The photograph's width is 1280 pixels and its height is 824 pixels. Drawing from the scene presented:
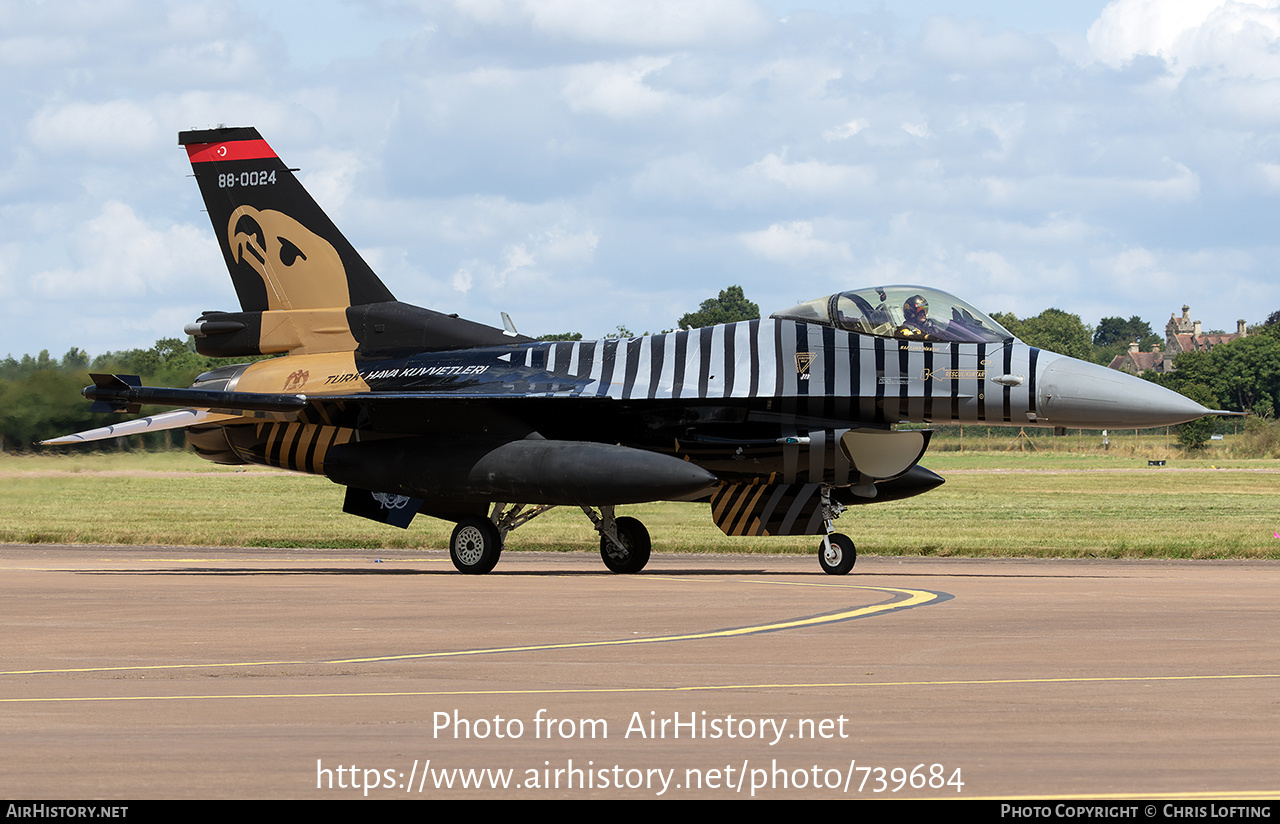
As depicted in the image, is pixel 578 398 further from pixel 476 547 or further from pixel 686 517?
pixel 686 517

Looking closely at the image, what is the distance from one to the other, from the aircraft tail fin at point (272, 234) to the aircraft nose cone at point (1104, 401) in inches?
401

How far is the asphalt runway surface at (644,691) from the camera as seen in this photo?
6.41m

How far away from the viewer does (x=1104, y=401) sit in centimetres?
1808

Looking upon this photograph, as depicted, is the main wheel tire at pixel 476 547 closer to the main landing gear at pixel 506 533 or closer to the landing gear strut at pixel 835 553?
the main landing gear at pixel 506 533

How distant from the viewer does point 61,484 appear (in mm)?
25766

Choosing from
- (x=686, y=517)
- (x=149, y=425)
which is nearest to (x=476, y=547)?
(x=686, y=517)

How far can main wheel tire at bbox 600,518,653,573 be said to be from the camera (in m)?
21.2

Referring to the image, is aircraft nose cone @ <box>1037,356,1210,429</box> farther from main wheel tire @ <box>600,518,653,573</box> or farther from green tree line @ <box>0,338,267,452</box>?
green tree line @ <box>0,338,267,452</box>

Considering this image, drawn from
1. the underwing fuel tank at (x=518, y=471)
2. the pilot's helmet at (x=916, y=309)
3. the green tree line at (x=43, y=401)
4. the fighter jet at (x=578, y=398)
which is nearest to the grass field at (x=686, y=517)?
the green tree line at (x=43, y=401)

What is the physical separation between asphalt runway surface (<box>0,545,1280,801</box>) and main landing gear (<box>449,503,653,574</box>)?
333cm

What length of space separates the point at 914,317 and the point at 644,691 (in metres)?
11.0

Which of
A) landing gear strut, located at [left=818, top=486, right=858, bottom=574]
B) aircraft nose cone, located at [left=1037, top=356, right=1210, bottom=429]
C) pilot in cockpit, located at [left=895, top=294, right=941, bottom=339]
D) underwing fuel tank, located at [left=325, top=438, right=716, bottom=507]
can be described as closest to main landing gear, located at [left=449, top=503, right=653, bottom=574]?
underwing fuel tank, located at [left=325, top=438, right=716, bottom=507]
